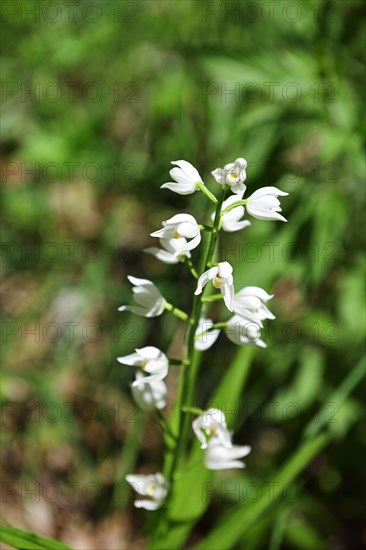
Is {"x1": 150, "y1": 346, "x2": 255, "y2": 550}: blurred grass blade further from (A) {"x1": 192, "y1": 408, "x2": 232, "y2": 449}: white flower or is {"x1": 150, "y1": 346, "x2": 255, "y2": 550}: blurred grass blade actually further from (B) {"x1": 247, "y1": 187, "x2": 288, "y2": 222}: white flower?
(B) {"x1": 247, "y1": 187, "x2": 288, "y2": 222}: white flower

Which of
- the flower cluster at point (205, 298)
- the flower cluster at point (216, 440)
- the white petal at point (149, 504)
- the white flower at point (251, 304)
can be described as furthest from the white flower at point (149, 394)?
the white flower at point (251, 304)

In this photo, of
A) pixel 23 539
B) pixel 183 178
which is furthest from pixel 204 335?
pixel 23 539

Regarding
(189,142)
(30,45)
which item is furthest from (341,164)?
(30,45)

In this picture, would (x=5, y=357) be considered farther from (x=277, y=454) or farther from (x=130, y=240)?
(x=277, y=454)

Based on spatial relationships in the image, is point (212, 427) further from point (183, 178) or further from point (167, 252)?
point (183, 178)

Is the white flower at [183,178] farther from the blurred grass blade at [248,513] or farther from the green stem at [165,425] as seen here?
the blurred grass blade at [248,513]

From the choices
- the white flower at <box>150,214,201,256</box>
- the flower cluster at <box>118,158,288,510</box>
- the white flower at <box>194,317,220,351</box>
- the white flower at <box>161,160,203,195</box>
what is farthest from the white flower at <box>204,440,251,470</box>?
the white flower at <box>161,160,203,195</box>

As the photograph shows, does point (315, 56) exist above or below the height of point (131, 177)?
above
